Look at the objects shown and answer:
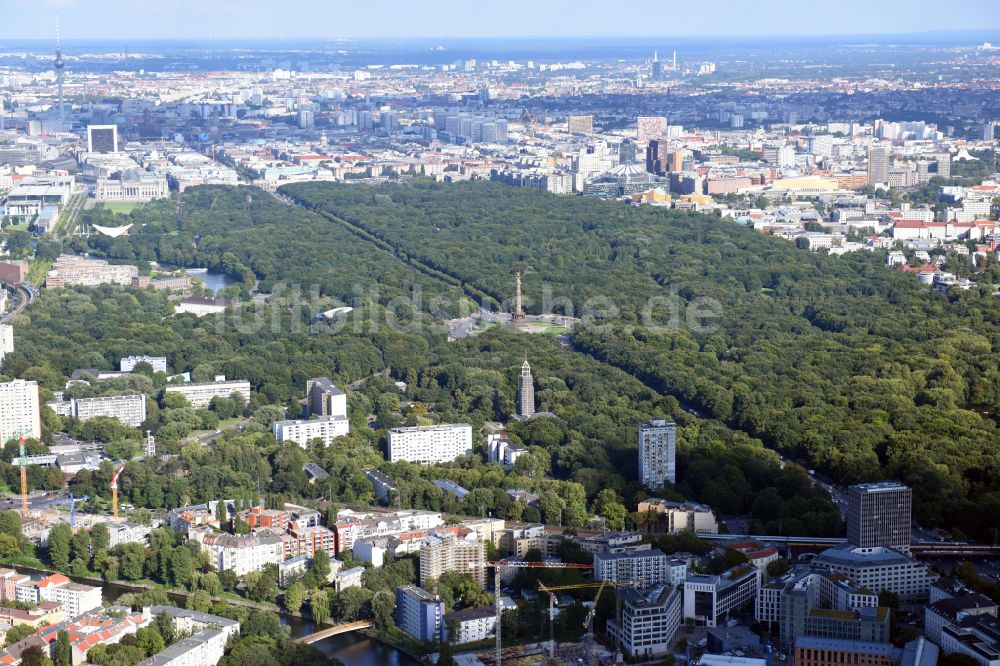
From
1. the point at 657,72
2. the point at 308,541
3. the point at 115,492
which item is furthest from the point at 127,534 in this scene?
the point at 657,72

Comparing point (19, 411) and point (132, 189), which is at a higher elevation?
point (132, 189)

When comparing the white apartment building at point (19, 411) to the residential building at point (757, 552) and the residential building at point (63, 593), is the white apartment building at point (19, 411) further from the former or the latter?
the residential building at point (757, 552)

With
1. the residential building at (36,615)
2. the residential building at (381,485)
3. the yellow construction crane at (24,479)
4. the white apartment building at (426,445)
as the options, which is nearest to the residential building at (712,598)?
the residential building at (381,485)

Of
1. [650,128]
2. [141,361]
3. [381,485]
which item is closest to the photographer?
[381,485]

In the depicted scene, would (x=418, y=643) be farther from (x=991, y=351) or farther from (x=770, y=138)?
(x=770, y=138)

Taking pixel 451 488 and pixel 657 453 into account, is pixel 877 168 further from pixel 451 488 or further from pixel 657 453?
pixel 451 488

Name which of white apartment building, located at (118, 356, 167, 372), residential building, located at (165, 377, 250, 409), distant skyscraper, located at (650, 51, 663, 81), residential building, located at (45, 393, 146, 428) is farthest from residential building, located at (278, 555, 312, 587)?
distant skyscraper, located at (650, 51, 663, 81)

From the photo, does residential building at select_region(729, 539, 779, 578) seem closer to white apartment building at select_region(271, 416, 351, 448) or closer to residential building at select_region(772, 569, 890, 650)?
residential building at select_region(772, 569, 890, 650)
